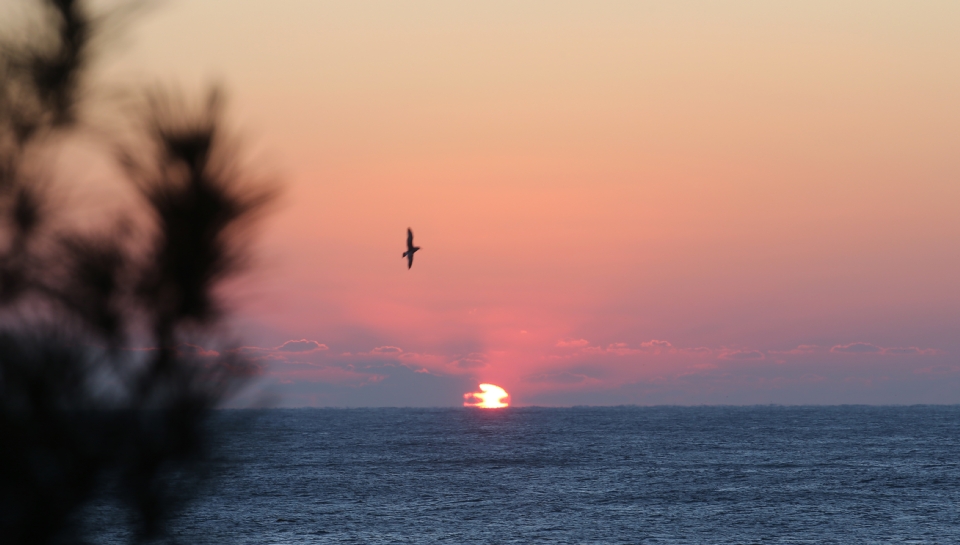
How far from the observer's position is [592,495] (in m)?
79.7

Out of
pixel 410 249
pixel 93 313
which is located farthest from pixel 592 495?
pixel 93 313

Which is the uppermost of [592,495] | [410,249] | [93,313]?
[410,249]

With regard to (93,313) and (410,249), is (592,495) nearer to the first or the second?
(410,249)

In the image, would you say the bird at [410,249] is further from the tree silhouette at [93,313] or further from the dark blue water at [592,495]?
the tree silhouette at [93,313]

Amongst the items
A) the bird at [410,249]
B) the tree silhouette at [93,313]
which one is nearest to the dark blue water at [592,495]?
the tree silhouette at [93,313]

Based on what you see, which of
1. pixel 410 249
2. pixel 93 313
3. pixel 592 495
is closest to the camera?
pixel 93 313

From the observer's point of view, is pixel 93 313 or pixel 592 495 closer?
pixel 93 313

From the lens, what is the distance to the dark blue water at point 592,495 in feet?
197

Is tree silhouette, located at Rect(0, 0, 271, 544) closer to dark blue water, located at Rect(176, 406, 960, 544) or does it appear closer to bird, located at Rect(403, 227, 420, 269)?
dark blue water, located at Rect(176, 406, 960, 544)

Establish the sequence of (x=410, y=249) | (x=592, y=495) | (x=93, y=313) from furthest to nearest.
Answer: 1. (x=592, y=495)
2. (x=410, y=249)
3. (x=93, y=313)

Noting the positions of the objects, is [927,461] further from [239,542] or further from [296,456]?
[239,542]

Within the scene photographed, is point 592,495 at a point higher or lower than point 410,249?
lower

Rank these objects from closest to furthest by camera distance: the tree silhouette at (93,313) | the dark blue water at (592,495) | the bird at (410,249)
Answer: the tree silhouette at (93,313) → the bird at (410,249) → the dark blue water at (592,495)

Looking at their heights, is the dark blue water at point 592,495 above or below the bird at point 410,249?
below
